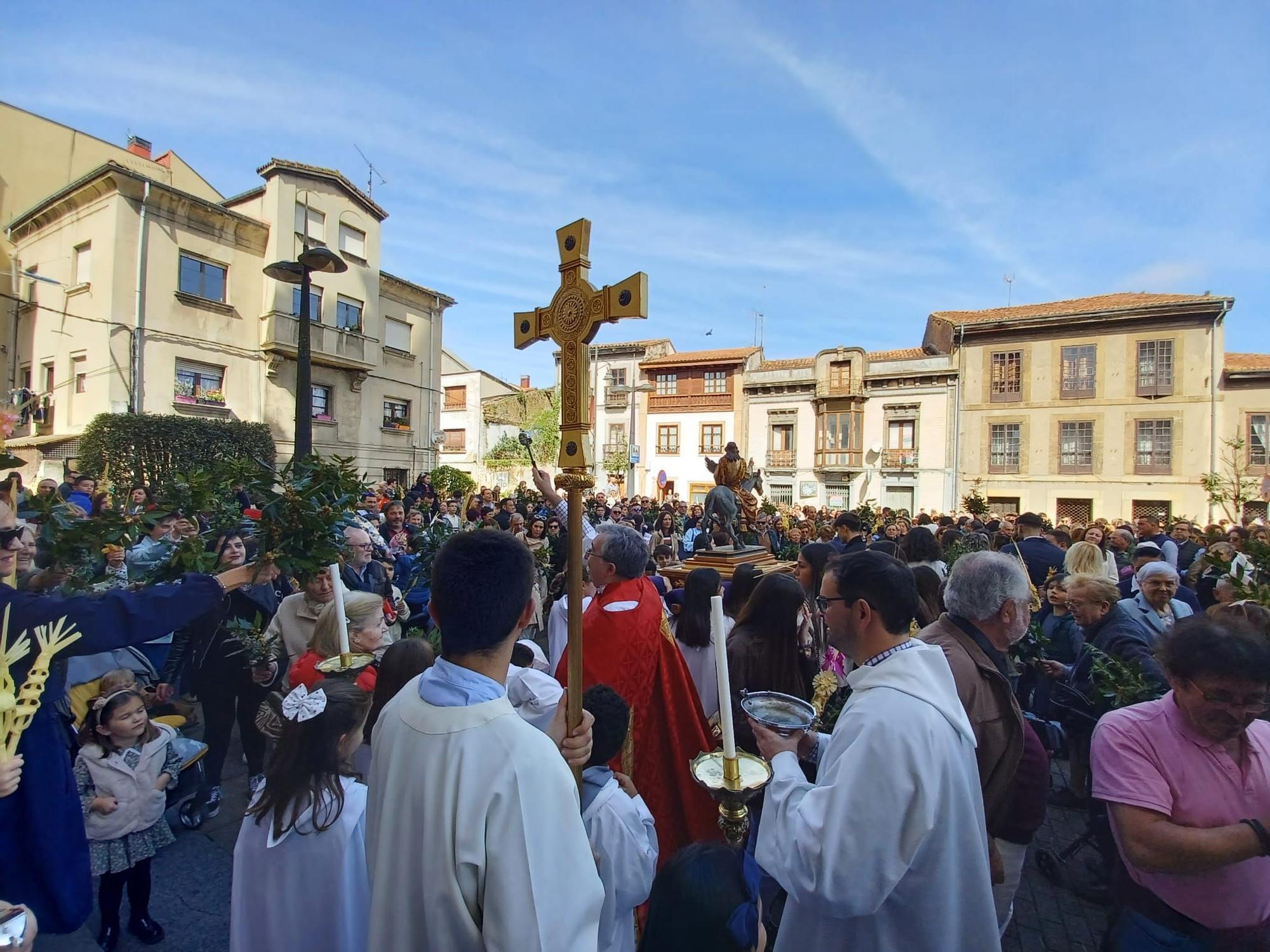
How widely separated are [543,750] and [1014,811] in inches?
83.2

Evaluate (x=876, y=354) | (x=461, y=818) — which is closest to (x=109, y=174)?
(x=461, y=818)

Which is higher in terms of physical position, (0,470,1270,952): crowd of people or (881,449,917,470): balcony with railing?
(881,449,917,470): balcony with railing

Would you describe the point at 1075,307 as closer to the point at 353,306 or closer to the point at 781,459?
the point at 781,459

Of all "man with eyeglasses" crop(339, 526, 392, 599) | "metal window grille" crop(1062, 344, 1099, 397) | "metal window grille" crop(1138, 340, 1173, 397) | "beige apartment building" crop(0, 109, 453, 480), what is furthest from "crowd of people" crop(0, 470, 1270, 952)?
"metal window grille" crop(1138, 340, 1173, 397)

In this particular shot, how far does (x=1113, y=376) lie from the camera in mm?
26000

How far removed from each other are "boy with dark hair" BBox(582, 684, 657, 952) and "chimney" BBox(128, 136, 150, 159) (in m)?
27.7

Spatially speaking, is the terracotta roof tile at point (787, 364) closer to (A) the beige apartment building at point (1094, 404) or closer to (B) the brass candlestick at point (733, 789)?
(A) the beige apartment building at point (1094, 404)

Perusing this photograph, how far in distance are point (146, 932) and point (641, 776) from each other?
8.18ft

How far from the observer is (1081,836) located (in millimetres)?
3855

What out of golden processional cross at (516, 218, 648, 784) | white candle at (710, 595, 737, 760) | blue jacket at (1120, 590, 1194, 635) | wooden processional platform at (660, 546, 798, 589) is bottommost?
wooden processional platform at (660, 546, 798, 589)

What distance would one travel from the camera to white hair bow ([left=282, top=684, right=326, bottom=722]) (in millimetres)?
2066

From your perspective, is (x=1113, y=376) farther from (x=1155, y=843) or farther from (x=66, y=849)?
(x=66, y=849)

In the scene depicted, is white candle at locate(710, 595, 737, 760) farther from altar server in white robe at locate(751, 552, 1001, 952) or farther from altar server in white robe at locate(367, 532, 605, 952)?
altar server in white robe at locate(367, 532, 605, 952)

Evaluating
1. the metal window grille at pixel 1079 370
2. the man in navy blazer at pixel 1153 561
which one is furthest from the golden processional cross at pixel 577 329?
the metal window grille at pixel 1079 370
